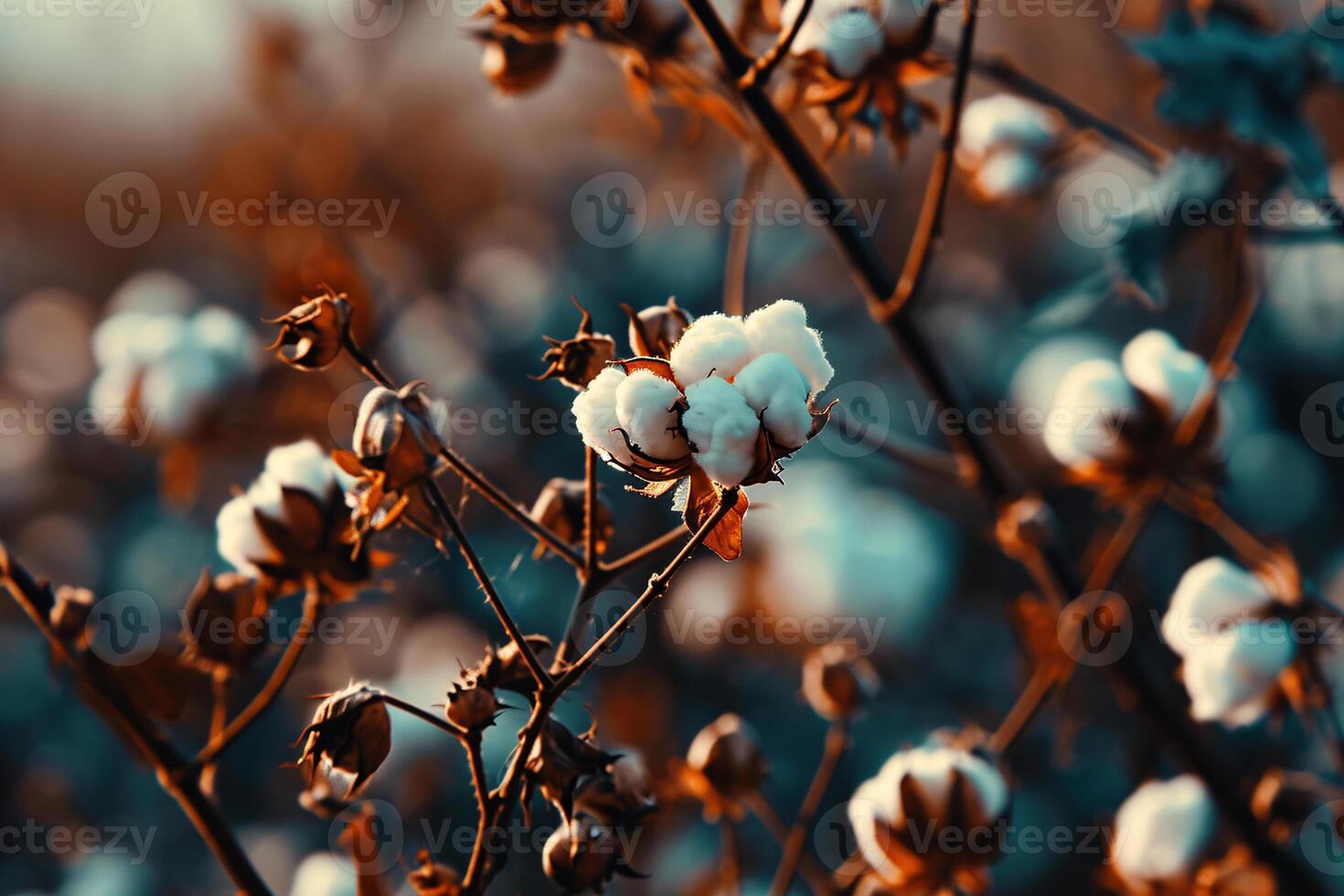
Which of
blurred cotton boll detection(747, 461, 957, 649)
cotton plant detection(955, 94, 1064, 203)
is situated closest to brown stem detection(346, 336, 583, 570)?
cotton plant detection(955, 94, 1064, 203)

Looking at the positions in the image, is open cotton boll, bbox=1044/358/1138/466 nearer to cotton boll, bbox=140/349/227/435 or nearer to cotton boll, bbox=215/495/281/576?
cotton boll, bbox=215/495/281/576

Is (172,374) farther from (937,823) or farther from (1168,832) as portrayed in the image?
(1168,832)

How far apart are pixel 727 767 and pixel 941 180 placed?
40 cm

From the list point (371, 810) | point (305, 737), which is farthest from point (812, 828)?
point (305, 737)

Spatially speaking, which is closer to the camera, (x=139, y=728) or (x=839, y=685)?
(x=139, y=728)

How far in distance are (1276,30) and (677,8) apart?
41 cm

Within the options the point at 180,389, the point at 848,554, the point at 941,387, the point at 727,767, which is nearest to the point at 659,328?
the point at 941,387

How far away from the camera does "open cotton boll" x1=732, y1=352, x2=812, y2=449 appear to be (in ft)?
1.29

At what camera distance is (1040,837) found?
1682 mm

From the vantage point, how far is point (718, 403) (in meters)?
0.39

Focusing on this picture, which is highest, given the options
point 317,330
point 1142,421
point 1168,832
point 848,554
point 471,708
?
point 317,330

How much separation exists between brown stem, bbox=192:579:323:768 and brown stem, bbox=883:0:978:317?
14.2 inches

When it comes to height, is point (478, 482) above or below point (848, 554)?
above

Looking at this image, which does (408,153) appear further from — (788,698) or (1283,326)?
(1283,326)
